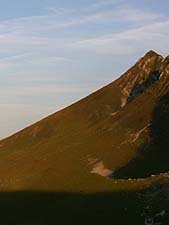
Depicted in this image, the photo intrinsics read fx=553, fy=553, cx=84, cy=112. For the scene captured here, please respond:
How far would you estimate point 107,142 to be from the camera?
198 metres

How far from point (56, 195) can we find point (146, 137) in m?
63.6

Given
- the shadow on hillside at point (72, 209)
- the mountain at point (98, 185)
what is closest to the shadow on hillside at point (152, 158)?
the mountain at point (98, 185)

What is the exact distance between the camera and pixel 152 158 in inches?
6836

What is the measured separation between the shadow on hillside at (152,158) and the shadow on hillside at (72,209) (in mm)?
32996

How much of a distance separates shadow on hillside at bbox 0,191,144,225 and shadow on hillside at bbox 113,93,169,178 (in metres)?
33.0

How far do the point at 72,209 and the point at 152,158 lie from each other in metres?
70.7

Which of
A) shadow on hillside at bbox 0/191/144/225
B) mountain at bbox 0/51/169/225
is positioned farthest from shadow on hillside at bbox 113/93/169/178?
shadow on hillside at bbox 0/191/144/225

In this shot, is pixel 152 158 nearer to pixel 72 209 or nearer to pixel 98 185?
pixel 98 185

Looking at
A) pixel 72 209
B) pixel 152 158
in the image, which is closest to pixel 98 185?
pixel 72 209

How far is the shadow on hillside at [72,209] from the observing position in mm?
96562

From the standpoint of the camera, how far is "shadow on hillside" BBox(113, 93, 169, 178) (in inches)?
6368

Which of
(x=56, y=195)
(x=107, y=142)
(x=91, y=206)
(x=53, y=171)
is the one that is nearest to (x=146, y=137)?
(x=107, y=142)

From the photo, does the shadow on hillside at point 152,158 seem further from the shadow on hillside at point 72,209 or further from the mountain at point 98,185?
the shadow on hillside at point 72,209

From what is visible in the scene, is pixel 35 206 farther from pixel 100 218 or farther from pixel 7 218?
pixel 100 218
